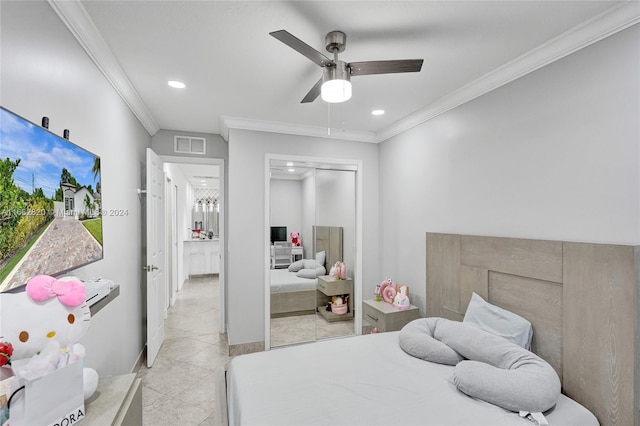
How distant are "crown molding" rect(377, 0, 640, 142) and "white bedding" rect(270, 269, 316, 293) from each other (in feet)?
7.84

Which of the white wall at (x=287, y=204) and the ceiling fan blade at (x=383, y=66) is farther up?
the ceiling fan blade at (x=383, y=66)

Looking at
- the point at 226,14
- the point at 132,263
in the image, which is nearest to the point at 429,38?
the point at 226,14

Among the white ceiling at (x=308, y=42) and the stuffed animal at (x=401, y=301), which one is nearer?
the white ceiling at (x=308, y=42)

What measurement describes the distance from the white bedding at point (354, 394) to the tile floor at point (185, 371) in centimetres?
59

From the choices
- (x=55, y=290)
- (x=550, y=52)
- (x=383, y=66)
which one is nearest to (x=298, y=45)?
(x=383, y=66)

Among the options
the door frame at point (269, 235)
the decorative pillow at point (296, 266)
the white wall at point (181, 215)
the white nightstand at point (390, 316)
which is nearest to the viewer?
the white nightstand at point (390, 316)

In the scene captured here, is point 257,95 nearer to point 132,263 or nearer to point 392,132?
point 392,132

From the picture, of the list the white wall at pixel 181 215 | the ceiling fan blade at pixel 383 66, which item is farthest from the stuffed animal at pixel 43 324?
the white wall at pixel 181 215

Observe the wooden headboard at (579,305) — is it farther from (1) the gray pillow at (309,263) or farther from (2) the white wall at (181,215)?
(2) the white wall at (181,215)

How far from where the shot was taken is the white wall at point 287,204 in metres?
3.66

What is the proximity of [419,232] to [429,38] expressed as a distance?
6.49 feet

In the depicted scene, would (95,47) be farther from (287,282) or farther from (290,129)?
(287,282)

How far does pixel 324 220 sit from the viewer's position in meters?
3.87

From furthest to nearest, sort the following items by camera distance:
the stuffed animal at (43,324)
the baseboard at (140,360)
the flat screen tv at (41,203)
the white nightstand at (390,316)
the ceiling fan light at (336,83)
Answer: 1. the white nightstand at (390,316)
2. the baseboard at (140,360)
3. the ceiling fan light at (336,83)
4. the flat screen tv at (41,203)
5. the stuffed animal at (43,324)
